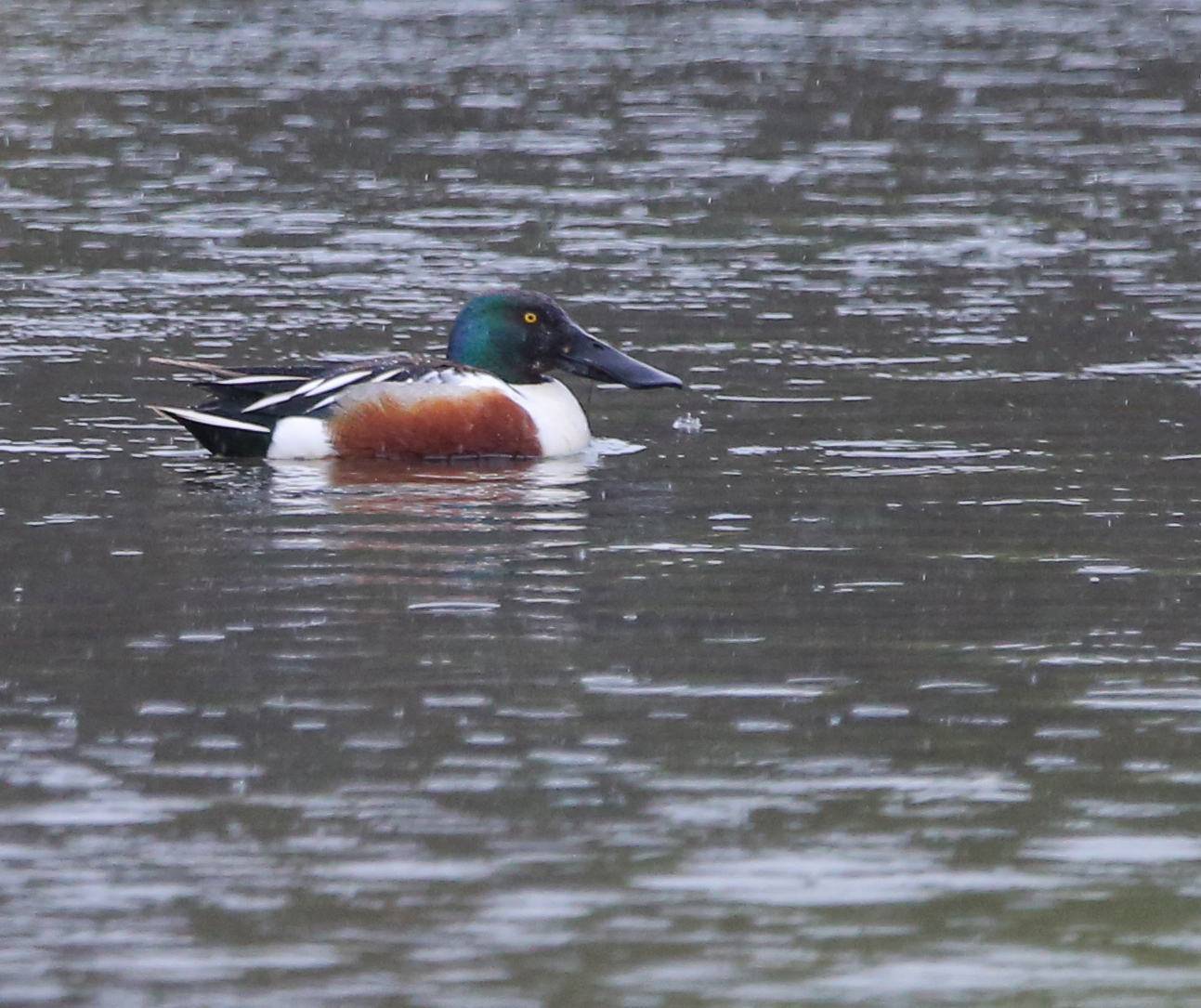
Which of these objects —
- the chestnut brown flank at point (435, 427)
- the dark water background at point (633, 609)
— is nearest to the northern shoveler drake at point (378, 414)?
the chestnut brown flank at point (435, 427)

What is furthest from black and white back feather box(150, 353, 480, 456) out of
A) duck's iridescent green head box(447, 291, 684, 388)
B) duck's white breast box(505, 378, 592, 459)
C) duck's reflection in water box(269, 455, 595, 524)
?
duck's iridescent green head box(447, 291, 684, 388)

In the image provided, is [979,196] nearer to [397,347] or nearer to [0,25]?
[397,347]

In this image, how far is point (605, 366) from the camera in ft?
47.3

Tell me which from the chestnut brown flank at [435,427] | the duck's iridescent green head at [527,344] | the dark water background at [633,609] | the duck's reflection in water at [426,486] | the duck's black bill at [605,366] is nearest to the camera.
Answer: the dark water background at [633,609]

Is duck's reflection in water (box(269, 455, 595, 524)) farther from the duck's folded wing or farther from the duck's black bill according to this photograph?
the duck's black bill

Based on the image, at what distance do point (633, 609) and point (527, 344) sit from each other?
4.40 metres

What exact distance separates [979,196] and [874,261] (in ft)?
12.0

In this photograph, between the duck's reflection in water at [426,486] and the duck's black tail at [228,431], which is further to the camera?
the duck's black tail at [228,431]

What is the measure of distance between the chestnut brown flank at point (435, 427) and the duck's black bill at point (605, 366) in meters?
0.84

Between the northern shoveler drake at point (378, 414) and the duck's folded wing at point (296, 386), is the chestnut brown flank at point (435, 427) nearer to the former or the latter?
the northern shoveler drake at point (378, 414)

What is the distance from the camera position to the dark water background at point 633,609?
6680 mm

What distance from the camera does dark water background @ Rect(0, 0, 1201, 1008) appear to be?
21.9 feet

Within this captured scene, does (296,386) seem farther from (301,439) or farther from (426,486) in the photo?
(426,486)

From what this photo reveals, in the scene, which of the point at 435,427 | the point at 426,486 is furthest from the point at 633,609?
the point at 435,427
